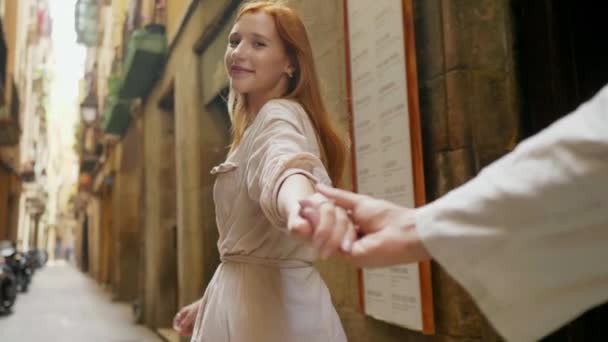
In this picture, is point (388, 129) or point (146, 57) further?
point (146, 57)

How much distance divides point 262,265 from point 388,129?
4.06 feet

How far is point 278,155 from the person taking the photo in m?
1.35

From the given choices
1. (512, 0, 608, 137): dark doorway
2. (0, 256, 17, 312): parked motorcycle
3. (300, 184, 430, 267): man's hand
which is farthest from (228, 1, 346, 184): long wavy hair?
(0, 256, 17, 312): parked motorcycle

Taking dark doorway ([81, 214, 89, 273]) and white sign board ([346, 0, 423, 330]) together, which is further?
dark doorway ([81, 214, 89, 273])

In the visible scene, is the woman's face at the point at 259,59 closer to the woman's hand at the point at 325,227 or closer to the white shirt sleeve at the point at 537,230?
the woman's hand at the point at 325,227

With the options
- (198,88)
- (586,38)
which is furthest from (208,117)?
(586,38)

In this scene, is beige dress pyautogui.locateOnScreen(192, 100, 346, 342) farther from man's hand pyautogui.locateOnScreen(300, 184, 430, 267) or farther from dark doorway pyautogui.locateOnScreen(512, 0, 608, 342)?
dark doorway pyautogui.locateOnScreen(512, 0, 608, 342)

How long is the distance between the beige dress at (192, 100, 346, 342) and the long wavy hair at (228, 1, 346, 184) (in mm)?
74

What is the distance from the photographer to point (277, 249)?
5.04ft

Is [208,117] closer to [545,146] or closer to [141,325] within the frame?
[141,325]

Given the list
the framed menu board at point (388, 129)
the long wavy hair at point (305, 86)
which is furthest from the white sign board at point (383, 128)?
the long wavy hair at point (305, 86)

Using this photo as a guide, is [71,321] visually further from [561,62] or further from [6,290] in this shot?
[561,62]

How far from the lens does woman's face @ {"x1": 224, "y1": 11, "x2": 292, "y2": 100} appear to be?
5.48 feet

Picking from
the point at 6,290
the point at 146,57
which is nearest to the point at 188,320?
the point at 146,57
